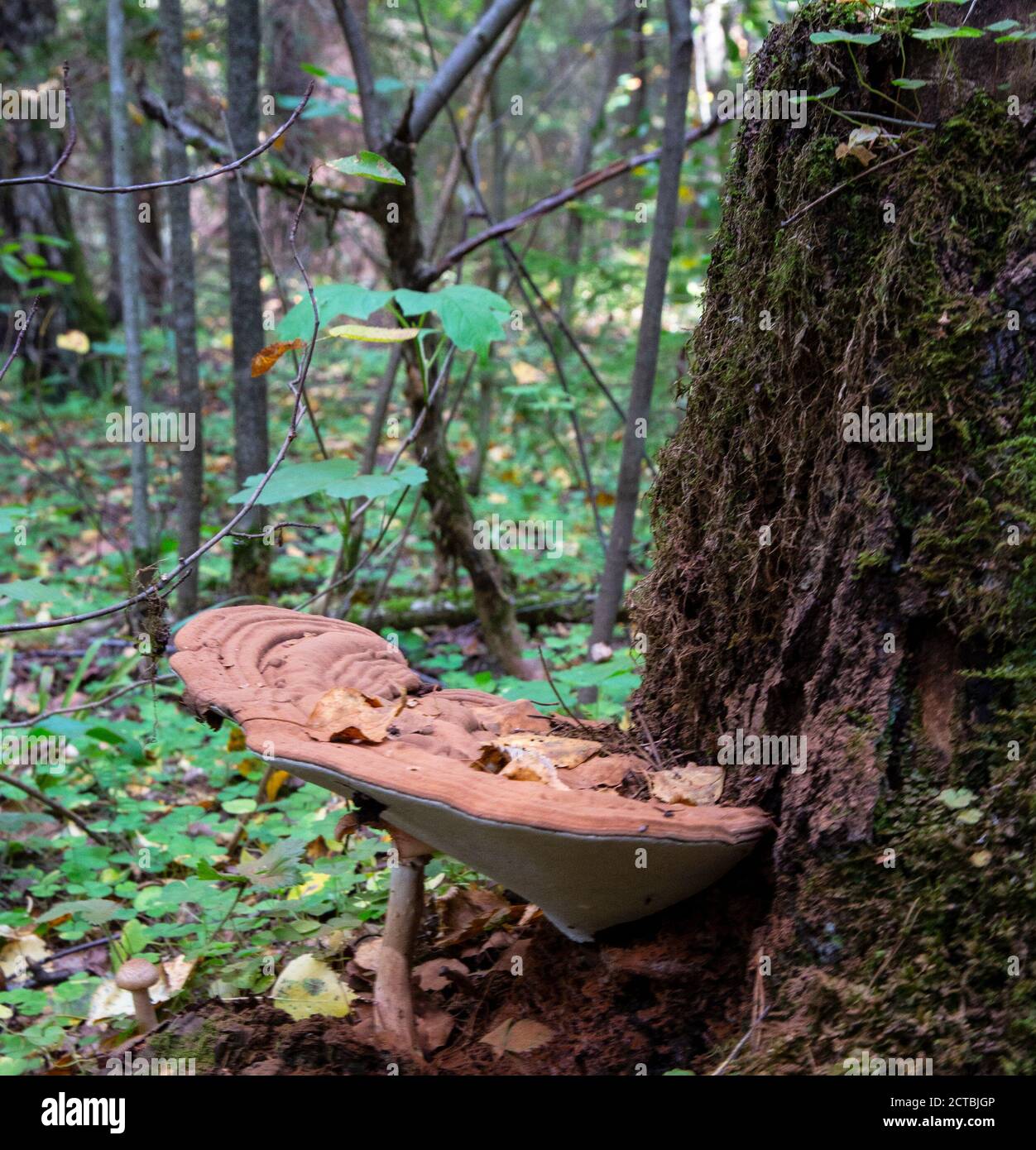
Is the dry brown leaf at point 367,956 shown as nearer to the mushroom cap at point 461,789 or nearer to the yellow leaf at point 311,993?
the yellow leaf at point 311,993

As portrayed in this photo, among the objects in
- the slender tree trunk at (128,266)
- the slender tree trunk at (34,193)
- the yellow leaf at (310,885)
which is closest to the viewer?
the yellow leaf at (310,885)

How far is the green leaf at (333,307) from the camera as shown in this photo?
3.14 m

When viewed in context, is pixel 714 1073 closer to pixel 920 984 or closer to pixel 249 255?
pixel 920 984

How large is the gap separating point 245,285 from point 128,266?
3.79 feet

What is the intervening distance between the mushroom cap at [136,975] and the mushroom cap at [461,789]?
3.26ft

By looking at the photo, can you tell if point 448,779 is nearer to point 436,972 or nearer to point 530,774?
point 530,774

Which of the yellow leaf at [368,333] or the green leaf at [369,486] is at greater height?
the yellow leaf at [368,333]

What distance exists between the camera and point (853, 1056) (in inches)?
63.2

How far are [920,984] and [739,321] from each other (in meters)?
1.46

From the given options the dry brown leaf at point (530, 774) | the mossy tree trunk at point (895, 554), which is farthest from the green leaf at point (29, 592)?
the mossy tree trunk at point (895, 554)

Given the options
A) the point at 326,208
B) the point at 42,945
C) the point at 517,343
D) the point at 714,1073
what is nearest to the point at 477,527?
the point at 326,208

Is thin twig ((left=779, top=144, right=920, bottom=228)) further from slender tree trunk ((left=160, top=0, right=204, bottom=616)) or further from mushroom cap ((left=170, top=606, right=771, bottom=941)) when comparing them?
slender tree trunk ((left=160, top=0, right=204, bottom=616))

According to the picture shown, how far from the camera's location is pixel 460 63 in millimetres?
4500

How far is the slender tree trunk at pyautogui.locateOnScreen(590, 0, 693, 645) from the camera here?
13.3 ft
